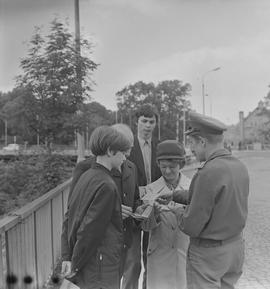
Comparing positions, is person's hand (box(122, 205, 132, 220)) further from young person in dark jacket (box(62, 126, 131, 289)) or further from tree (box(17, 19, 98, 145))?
tree (box(17, 19, 98, 145))

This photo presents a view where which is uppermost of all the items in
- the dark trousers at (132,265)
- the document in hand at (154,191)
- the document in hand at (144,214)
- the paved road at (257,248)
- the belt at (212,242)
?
the document in hand at (154,191)

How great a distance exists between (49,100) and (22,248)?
4.23 metres

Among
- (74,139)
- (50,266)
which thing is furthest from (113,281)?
(74,139)

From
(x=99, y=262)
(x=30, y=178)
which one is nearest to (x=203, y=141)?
(x=99, y=262)

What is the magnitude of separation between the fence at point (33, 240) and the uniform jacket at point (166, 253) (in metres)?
0.78

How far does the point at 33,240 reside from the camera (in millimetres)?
3256

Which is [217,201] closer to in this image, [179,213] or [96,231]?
[179,213]

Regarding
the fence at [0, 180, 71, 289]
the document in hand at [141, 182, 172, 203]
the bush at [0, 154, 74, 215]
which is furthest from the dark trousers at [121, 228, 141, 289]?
the bush at [0, 154, 74, 215]

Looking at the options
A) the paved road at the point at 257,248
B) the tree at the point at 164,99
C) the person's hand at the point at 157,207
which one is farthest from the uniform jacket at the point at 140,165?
the tree at the point at 164,99

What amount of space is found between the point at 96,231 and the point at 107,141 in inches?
16.1

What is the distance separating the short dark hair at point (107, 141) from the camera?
210cm

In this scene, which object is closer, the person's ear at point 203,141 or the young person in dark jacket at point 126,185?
the person's ear at point 203,141

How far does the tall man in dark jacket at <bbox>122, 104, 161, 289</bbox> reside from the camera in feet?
9.27

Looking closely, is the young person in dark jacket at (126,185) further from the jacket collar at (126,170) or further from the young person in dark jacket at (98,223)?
the young person in dark jacket at (98,223)
